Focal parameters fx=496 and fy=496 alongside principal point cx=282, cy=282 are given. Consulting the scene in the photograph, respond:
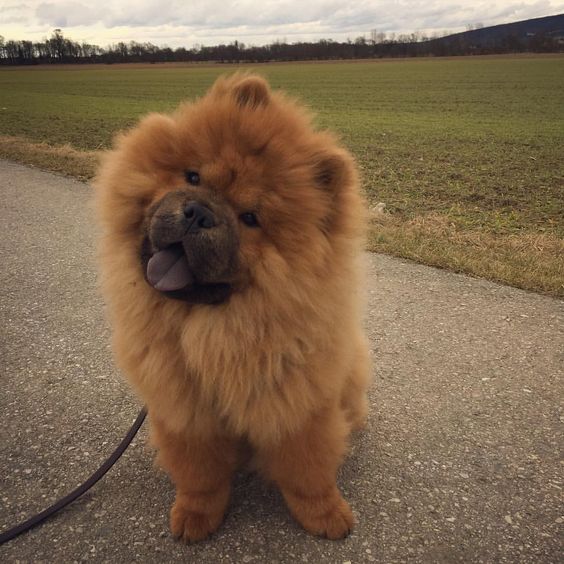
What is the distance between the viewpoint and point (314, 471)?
2115mm

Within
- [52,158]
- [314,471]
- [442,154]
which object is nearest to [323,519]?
[314,471]

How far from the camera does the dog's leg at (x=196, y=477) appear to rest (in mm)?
2111

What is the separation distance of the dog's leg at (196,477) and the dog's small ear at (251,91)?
1.38 meters

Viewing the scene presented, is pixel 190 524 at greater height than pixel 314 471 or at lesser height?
lesser

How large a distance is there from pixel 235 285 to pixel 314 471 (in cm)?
91

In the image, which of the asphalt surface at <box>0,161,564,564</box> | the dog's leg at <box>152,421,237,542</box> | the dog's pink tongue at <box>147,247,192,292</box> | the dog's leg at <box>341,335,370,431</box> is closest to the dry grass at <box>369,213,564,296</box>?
the asphalt surface at <box>0,161,564,564</box>

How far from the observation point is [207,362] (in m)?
1.87

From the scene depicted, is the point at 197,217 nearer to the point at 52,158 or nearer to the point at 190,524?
the point at 190,524

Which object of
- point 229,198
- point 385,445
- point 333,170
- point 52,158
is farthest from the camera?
point 52,158

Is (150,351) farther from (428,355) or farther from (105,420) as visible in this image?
(428,355)

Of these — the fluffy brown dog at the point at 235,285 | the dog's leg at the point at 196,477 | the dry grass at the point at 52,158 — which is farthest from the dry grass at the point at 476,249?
the dry grass at the point at 52,158

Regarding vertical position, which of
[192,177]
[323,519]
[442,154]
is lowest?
[442,154]

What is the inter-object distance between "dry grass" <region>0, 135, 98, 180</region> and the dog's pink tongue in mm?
7779

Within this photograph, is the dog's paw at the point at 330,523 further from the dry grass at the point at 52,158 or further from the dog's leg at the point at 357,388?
the dry grass at the point at 52,158
